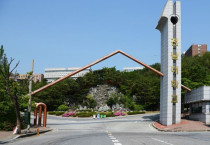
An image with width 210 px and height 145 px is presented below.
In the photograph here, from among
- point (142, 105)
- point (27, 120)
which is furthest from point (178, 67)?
point (142, 105)

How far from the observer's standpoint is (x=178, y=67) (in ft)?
126

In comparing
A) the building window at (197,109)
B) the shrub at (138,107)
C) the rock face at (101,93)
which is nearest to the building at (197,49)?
the rock face at (101,93)

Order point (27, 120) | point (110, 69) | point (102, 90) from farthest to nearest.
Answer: point (110, 69) → point (102, 90) → point (27, 120)

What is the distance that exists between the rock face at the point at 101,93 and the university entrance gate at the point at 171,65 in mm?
48592

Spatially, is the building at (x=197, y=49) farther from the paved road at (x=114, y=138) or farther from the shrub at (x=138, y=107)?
the paved road at (x=114, y=138)

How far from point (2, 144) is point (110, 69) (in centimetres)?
8082

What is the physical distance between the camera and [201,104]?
3788 centimetres

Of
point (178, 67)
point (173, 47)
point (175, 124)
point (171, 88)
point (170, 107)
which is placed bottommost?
point (175, 124)

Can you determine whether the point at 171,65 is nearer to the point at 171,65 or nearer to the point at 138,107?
the point at 171,65

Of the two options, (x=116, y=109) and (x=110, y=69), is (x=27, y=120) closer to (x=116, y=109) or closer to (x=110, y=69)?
(x=116, y=109)

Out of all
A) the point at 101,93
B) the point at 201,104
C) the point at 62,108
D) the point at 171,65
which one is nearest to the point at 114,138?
the point at 171,65

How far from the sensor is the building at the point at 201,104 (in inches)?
1414

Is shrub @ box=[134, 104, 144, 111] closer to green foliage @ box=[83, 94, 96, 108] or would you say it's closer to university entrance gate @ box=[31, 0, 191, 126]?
green foliage @ box=[83, 94, 96, 108]

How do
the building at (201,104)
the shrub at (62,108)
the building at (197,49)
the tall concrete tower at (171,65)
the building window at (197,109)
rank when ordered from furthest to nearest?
the building at (197,49) → the shrub at (62,108) → the building window at (197,109) → the tall concrete tower at (171,65) → the building at (201,104)
